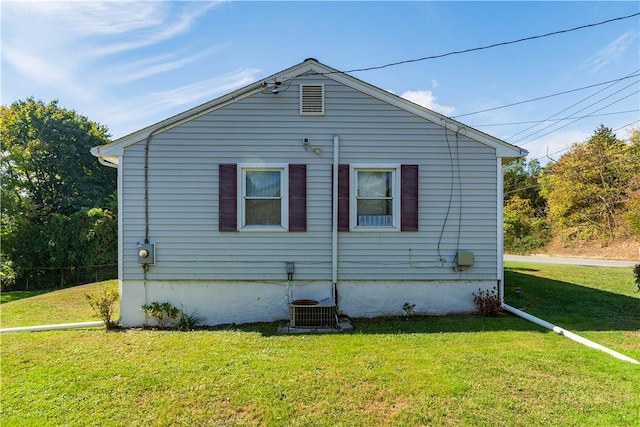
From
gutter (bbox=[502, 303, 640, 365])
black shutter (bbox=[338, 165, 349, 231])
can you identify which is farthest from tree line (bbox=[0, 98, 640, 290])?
gutter (bbox=[502, 303, 640, 365])

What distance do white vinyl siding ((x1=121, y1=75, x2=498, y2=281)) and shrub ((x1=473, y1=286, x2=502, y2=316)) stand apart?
377 millimetres

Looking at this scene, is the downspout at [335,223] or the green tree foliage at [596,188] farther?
the green tree foliage at [596,188]

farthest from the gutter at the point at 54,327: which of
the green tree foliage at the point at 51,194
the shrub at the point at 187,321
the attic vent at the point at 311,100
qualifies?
the green tree foliage at the point at 51,194

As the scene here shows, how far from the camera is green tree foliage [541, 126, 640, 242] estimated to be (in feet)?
68.2

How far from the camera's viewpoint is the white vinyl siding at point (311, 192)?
625 centimetres

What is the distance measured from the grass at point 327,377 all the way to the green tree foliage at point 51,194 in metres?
12.5

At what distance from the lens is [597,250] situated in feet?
66.7

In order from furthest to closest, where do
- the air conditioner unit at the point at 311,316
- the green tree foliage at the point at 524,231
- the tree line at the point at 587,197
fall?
1. the green tree foliage at the point at 524,231
2. the tree line at the point at 587,197
3. the air conditioner unit at the point at 311,316

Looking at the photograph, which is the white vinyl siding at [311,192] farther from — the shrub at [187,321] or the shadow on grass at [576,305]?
the shadow on grass at [576,305]

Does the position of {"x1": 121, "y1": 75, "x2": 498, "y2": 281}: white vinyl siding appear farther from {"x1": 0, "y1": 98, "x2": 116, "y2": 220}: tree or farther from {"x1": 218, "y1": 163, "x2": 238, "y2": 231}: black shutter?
{"x1": 0, "y1": 98, "x2": 116, "y2": 220}: tree

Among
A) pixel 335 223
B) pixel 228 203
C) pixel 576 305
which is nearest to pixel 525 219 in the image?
pixel 576 305

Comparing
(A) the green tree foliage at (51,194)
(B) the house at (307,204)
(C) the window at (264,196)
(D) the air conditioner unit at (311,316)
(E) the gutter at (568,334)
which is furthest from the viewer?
(A) the green tree foliage at (51,194)

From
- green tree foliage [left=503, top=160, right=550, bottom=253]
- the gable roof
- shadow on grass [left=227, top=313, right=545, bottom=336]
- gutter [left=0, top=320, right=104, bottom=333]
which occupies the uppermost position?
the gable roof

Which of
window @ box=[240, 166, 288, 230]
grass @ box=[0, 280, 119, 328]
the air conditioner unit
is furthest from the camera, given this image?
grass @ box=[0, 280, 119, 328]
